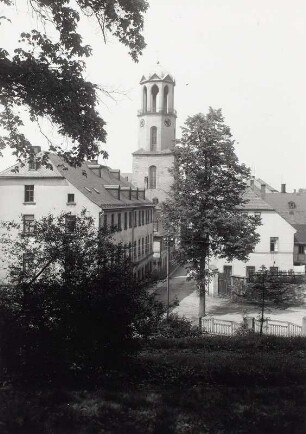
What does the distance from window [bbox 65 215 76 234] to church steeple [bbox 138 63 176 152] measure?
53331 mm

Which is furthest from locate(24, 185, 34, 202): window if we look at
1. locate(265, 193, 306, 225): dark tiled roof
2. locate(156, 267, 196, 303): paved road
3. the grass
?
locate(265, 193, 306, 225): dark tiled roof

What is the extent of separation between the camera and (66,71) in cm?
938

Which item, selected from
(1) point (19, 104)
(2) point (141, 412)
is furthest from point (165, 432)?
(1) point (19, 104)

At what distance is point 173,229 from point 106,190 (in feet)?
43.2

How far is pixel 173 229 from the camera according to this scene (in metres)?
28.1

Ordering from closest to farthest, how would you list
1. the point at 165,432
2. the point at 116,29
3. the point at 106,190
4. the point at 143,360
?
the point at 165,432 → the point at 116,29 → the point at 143,360 → the point at 106,190

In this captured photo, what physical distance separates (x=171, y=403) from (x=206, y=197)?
19.7 metres

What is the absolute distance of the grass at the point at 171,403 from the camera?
770 centimetres

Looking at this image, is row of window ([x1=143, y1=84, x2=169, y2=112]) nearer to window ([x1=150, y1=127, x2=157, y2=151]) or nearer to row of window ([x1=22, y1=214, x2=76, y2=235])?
window ([x1=150, y1=127, x2=157, y2=151])

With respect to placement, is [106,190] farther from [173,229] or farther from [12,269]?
[12,269]

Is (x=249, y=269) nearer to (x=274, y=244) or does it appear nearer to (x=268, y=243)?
(x=268, y=243)

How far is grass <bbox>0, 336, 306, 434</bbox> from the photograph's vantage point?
25.2 feet

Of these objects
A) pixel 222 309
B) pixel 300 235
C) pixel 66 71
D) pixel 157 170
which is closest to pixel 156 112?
pixel 157 170

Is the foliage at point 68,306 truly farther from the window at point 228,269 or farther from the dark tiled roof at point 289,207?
the dark tiled roof at point 289,207
